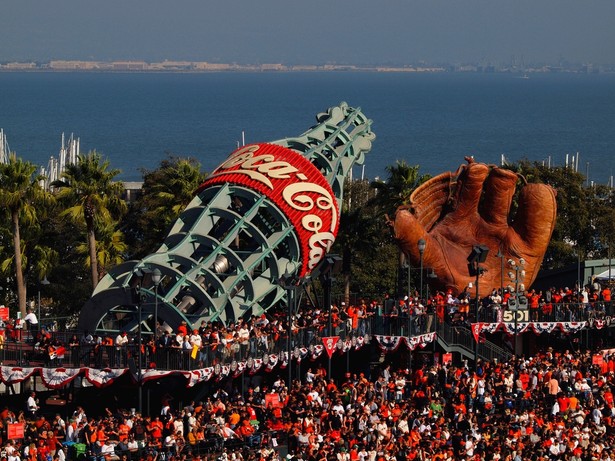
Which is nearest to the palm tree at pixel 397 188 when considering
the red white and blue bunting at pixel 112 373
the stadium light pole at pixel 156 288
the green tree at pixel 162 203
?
the green tree at pixel 162 203

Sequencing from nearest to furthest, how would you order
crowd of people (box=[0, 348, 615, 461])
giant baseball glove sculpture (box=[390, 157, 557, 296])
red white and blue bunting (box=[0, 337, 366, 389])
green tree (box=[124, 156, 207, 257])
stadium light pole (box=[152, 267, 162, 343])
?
crowd of people (box=[0, 348, 615, 461])
stadium light pole (box=[152, 267, 162, 343])
red white and blue bunting (box=[0, 337, 366, 389])
giant baseball glove sculpture (box=[390, 157, 557, 296])
green tree (box=[124, 156, 207, 257])

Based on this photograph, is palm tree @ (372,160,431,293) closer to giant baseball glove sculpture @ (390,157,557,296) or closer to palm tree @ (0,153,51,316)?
giant baseball glove sculpture @ (390,157,557,296)

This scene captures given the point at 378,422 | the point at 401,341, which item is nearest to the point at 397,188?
the point at 401,341

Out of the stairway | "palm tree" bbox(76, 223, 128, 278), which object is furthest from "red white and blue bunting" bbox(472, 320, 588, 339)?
"palm tree" bbox(76, 223, 128, 278)

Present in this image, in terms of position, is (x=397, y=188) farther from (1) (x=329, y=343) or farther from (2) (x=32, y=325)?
(2) (x=32, y=325)

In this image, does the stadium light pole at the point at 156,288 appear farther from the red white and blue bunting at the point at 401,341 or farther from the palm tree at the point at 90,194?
the palm tree at the point at 90,194

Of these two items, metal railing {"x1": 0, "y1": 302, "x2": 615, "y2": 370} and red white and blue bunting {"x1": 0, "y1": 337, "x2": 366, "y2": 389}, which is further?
metal railing {"x1": 0, "y1": 302, "x2": 615, "y2": 370}
